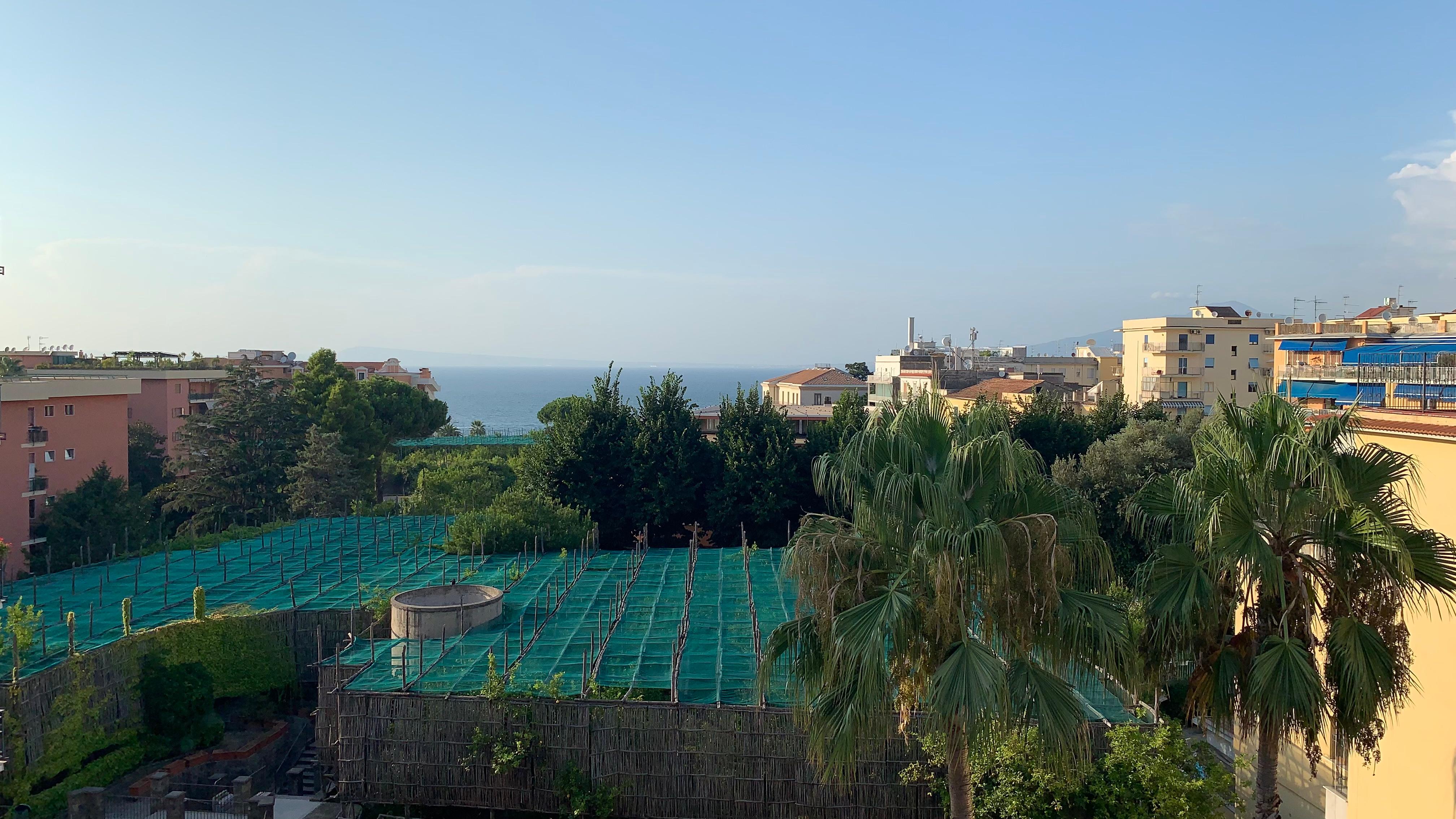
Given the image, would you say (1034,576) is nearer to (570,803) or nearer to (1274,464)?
(1274,464)

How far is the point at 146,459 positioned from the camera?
34938 millimetres

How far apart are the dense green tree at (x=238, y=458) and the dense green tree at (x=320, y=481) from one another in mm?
765

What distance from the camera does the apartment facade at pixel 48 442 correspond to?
23.9 metres

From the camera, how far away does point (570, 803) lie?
11594 mm

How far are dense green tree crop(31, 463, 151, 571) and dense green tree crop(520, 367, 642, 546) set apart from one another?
10.4m

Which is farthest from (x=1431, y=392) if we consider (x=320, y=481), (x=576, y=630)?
(x=320, y=481)

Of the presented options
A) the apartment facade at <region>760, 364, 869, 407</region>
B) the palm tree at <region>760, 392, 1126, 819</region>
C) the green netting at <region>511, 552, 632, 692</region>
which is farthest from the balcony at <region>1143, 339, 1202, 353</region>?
the palm tree at <region>760, 392, 1126, 819</region>

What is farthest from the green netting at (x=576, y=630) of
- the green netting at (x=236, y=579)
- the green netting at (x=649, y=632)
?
the green netting at (x=236, y=579)

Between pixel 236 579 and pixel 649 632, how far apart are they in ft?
33.2

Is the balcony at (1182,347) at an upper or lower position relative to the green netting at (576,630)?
upper

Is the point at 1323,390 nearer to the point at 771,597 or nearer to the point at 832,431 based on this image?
the point at 832,431

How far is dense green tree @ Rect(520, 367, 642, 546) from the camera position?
2659 centimetres

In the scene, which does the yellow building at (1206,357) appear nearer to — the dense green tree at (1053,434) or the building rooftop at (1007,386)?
the building rooftop at (1007,386)

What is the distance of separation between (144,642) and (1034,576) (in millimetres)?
14113
